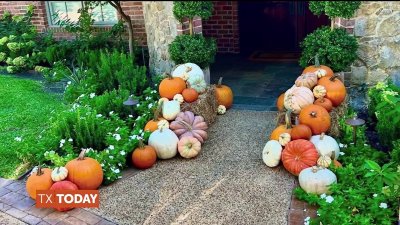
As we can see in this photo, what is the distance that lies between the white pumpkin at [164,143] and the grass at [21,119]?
118 centimetres

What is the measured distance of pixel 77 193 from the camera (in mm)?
4145

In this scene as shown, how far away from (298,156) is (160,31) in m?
3.31

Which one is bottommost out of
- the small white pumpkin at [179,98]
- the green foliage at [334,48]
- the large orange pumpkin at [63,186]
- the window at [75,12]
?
the large orange pumpkin at [63,186]

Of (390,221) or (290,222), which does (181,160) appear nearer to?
(290,222)

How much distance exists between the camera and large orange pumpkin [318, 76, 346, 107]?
5.11 m

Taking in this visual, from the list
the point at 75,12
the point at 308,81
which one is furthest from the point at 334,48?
the point at 75,12

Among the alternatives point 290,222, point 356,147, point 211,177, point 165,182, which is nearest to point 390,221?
point 290,222

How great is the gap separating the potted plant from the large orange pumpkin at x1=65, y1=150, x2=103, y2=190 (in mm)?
2422

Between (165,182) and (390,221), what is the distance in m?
2.12

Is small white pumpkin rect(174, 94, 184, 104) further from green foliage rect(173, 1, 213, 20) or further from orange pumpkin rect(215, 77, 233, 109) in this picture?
green foliage rect(173, 1, 213, 20)

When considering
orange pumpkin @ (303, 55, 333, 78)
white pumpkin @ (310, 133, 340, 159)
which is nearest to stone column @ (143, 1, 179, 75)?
orange pumpkin @ (303, 55, 333, 78)

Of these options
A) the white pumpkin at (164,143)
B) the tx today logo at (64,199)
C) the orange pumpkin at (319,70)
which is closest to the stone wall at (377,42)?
the orange pumpkin at (319,70)

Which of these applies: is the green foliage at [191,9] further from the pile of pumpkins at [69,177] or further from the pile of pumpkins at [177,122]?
the pile of pumpkins at [69,177]

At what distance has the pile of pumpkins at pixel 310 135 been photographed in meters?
4.12
